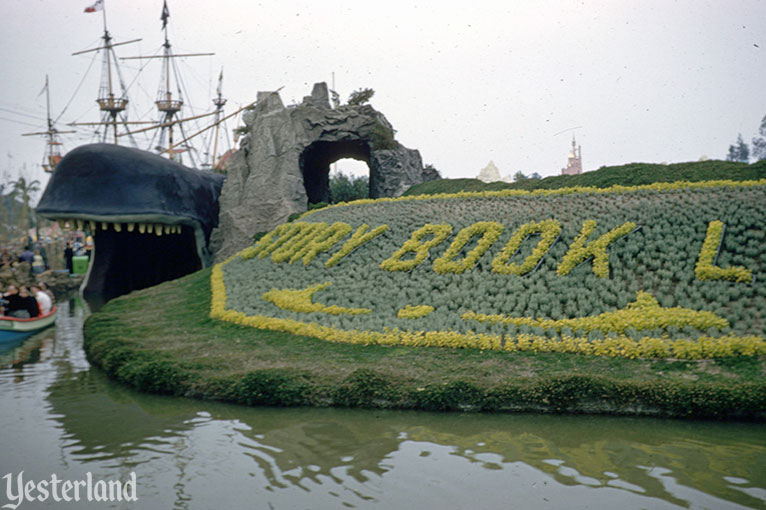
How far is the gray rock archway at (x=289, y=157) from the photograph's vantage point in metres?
20.4

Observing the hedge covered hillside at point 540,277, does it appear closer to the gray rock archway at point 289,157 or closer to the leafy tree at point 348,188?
the gray rock archway at point 289,157

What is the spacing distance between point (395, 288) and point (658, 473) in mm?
6769

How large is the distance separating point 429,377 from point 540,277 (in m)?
4.01

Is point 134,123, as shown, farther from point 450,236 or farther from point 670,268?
point 670,268

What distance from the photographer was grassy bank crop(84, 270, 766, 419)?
7238 millimetres

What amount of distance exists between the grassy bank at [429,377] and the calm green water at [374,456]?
22cm

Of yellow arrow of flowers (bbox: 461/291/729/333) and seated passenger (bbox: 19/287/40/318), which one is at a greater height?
seated passenger (bbox: 19/287/40/318)

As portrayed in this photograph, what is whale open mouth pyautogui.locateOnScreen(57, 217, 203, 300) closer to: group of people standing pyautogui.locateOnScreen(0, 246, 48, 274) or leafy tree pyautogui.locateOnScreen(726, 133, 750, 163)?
group of people standing pyautogui.locateOnScreen(0, 246, 48, 274)

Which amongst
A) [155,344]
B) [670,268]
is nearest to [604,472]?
[670,268]

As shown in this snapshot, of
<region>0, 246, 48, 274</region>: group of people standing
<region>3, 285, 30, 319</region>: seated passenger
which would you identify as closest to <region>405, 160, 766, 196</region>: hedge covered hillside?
<region>3, 285, 30, 319</region>: seated passenger

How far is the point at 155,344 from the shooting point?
10.4 meters

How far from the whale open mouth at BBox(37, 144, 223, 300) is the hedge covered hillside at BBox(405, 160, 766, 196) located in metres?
8.72

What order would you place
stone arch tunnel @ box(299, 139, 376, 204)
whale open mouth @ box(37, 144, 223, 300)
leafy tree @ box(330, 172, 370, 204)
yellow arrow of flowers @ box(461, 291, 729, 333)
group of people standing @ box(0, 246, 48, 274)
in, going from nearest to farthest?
yellow arrow of flowers @ box(461, 291, 729, 333), whale open mouth @ box(37, 144, 223, 300), group of people standing @ box(0, 246, 48, 274), stone arch tunnel @ box(299, 139, 376, 204), leafy tree @ box(330, 172, 370, 204)

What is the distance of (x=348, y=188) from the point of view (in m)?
34.0
